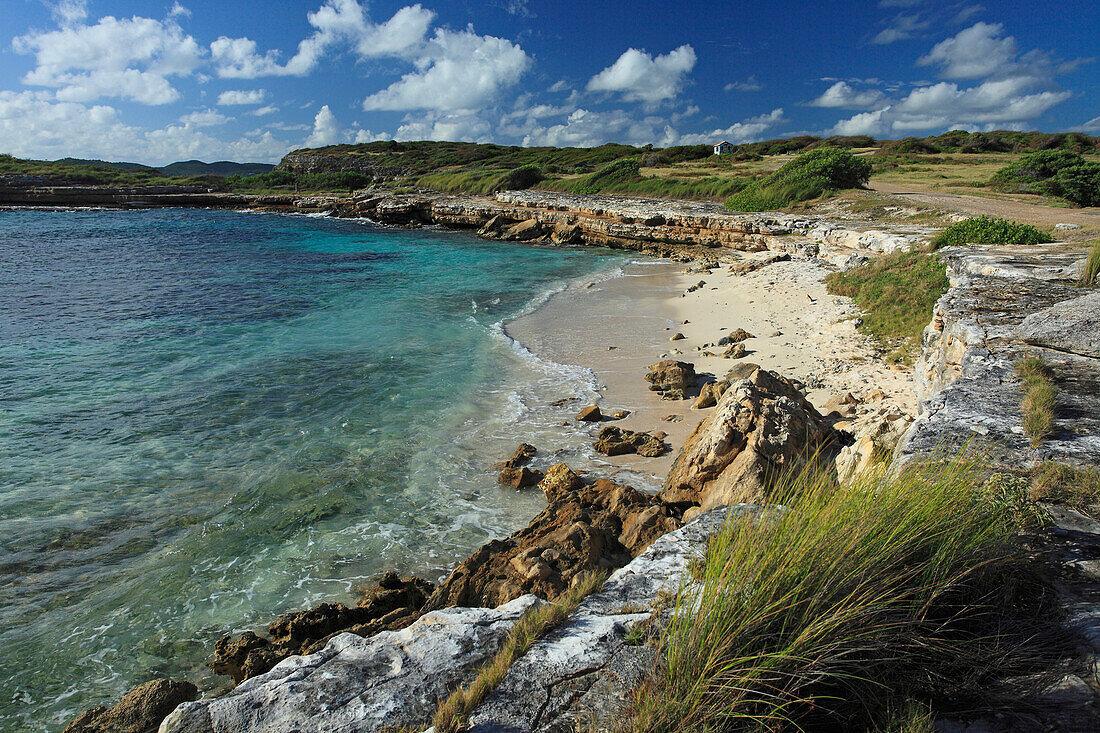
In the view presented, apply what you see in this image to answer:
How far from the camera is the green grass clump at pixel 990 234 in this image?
1047cm

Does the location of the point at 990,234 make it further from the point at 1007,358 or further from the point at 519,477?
the point at 519,477

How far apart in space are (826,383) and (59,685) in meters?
10.2

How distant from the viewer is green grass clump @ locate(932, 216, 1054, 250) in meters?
10.5

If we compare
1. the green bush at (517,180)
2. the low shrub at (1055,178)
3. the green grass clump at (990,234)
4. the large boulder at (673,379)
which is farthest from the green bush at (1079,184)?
the green bush at (517,180)

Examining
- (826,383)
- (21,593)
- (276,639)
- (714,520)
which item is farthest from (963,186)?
(21,593)

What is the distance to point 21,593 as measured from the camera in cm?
547

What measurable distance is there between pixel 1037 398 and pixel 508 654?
417cm

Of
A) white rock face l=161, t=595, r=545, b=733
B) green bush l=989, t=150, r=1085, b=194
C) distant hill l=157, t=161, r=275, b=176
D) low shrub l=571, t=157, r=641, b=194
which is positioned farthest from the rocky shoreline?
distant hill l=157, t=161, r=275, b=176

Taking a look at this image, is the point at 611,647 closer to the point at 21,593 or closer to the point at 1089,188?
the point at 21,593

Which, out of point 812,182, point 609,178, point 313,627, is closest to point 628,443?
point 313,627

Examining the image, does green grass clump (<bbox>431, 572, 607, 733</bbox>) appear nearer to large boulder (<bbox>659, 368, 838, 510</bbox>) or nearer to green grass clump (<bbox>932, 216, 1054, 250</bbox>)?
large boulder (<bbox>659, 368, 838, 510</bbox>)

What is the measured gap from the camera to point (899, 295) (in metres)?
11.4

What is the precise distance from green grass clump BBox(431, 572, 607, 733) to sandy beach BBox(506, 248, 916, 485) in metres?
4.14

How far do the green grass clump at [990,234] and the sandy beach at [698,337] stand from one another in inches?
97.8
